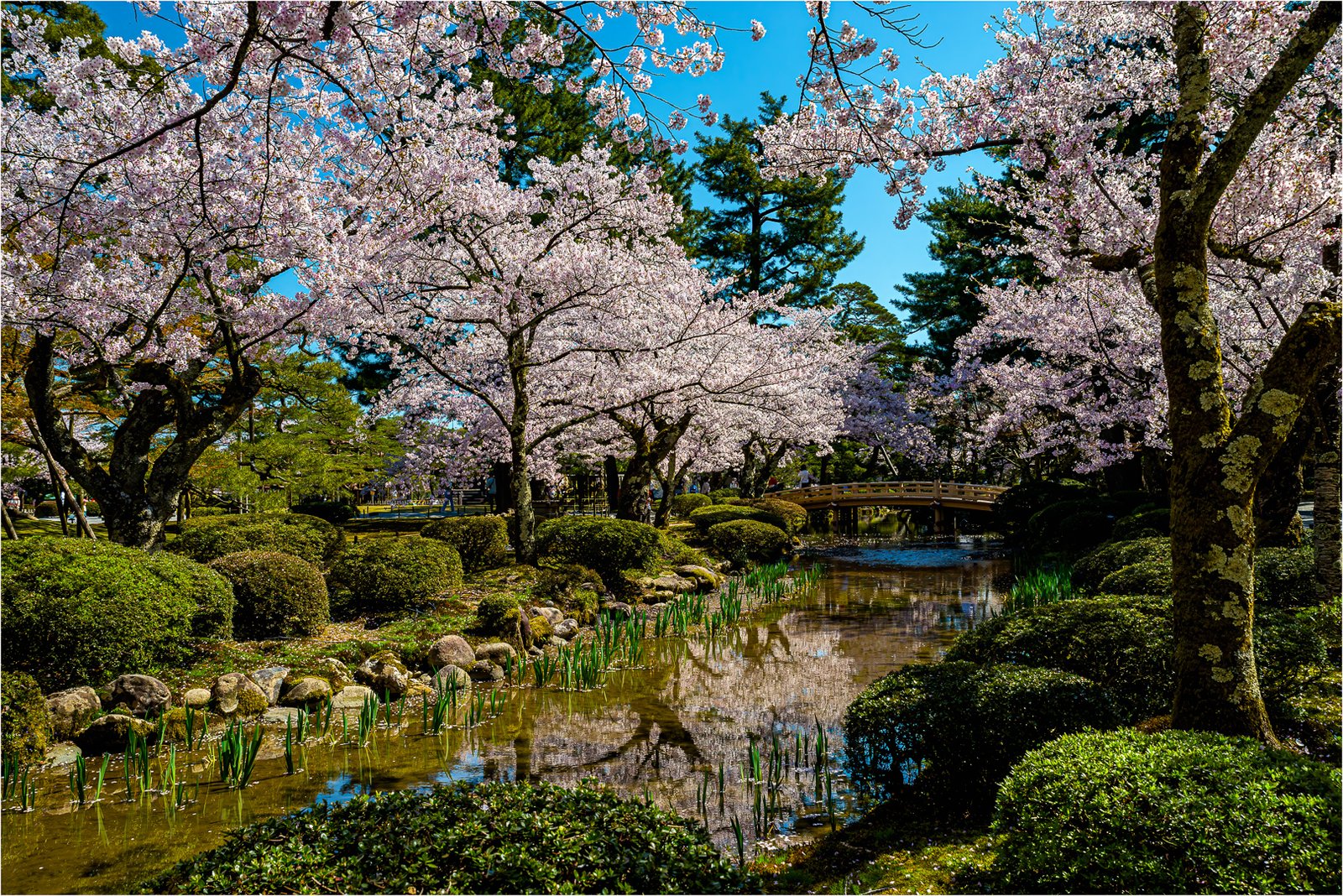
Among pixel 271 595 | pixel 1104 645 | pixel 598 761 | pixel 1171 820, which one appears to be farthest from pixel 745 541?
pixel 1171 820

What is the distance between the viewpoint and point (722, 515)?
20391 millimetres

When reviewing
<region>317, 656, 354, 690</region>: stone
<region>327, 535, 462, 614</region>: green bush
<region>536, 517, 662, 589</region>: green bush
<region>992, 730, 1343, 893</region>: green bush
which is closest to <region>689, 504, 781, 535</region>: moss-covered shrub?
<region>536, 517, 662, 589</region>: green bush

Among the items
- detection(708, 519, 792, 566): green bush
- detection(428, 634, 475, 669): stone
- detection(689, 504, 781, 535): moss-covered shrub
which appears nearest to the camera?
detection(428, 634, 475, 669): stone

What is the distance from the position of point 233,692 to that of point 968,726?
583 cm

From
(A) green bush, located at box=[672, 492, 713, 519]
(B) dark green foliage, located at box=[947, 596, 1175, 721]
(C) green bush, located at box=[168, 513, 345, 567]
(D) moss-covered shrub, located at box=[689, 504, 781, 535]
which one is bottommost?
(B) dark green foliage, located at box=[947, 596, 1175, 721]

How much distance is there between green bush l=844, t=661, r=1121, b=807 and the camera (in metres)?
4.27

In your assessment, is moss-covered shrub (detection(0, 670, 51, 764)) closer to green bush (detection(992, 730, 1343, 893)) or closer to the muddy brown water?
the muddy brown water

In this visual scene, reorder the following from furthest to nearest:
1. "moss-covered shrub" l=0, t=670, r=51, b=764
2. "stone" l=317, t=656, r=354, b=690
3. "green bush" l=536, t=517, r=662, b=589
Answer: "green bush" l=536, t=517, r=662, b=589 < "stone" l=317, t=656, r=354, b=690 < "moss-covered shrub" l=0, t=670, r=51, b=764

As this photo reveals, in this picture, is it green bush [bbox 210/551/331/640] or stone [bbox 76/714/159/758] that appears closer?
stone [bbox 76/714/159/758]

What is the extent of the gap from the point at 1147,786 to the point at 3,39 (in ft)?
57.4

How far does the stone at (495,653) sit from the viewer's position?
8.01 m

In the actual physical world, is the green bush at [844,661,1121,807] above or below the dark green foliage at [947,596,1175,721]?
below

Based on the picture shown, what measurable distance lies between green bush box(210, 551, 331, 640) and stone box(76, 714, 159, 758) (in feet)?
8.06

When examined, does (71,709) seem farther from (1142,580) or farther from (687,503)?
(687,503)
